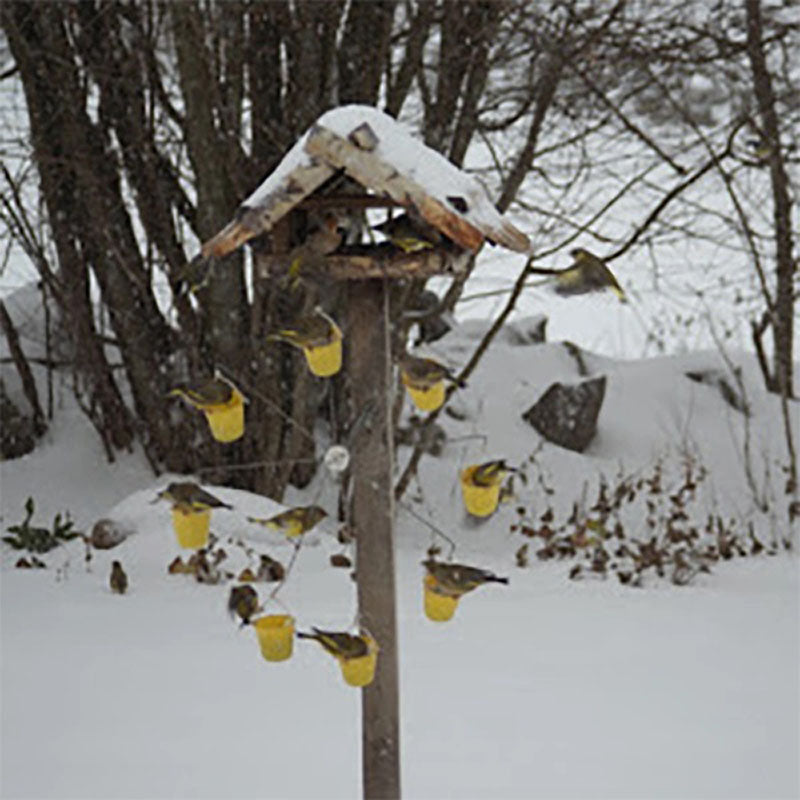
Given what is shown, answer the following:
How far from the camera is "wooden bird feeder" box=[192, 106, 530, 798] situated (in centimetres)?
165

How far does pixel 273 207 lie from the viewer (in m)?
1.69

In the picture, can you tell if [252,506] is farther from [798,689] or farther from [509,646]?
[798,689]

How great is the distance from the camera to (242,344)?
15.3ft

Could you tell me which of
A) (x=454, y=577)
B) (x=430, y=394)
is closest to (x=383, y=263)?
(x=430, y=394)

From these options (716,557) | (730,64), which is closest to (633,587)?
(716,557)

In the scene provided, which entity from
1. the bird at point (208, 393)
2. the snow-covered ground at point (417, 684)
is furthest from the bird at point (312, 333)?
the snow-covered ground at point (417, 684)

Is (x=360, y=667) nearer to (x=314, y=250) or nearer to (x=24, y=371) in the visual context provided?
(x=314, y=250)

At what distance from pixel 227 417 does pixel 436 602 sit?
432 mm

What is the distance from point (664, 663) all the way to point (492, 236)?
1.56 m

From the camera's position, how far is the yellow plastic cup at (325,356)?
1.81 meters

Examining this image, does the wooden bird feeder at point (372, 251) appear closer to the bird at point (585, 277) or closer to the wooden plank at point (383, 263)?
the wooden plank at point (383, 263)

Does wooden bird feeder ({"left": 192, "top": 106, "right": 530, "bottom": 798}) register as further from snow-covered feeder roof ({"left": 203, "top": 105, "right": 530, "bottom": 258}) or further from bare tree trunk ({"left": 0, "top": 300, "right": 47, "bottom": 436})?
bare tree trunk ({"left": 0, "top": 300, "right": 47, "bottom": 436})

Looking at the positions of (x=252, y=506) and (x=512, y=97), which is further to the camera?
(x=512, y=97)

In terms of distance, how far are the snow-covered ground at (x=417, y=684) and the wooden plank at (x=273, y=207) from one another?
1039 mm
